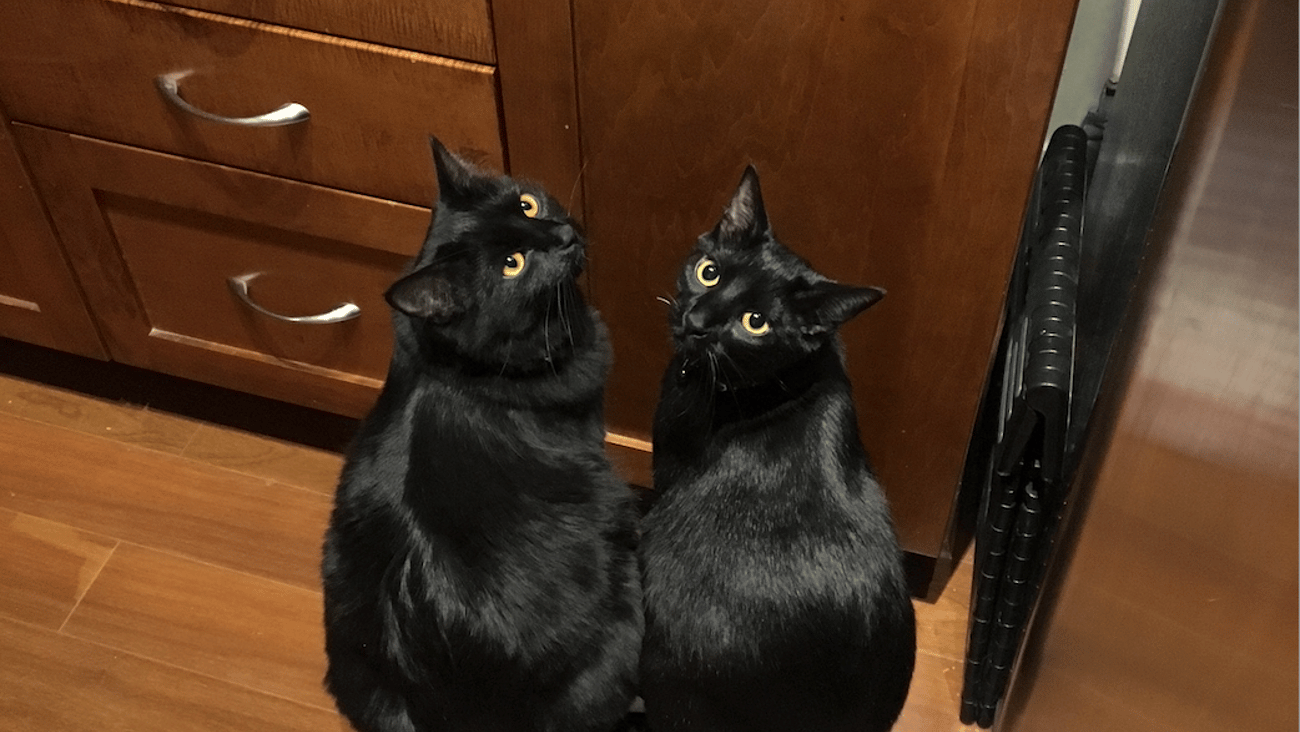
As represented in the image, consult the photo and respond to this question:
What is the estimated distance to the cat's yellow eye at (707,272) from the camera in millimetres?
1021

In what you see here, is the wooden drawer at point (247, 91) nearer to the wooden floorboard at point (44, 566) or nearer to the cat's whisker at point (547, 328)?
the cat's whisker at point (547, 328)

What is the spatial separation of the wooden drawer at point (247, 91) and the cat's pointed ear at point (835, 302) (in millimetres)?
358

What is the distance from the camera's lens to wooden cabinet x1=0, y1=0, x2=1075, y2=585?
92 cm

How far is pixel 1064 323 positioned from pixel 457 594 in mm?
624

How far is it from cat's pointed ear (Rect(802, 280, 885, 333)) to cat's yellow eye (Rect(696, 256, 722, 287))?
101 mm

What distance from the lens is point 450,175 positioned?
101 cm

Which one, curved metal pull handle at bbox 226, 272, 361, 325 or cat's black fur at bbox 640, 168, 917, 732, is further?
curved metal pull handle at bbox 226, 272, 361, 325

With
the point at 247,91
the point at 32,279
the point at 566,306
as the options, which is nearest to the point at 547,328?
the point at 566,306

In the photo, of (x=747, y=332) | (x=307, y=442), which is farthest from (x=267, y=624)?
(x=747, y=332)

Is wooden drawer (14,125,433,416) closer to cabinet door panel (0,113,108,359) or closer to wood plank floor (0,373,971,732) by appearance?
cabinet door panel (0,113,108,359)

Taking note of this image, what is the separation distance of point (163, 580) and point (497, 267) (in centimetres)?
77

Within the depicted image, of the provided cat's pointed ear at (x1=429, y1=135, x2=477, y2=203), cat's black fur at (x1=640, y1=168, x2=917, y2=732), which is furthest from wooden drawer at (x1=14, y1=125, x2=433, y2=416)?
cat's black fur at (x1=640, y1=168, x2=917, y2=732)

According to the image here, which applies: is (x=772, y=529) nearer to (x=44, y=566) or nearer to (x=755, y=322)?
(x=755, y=322)

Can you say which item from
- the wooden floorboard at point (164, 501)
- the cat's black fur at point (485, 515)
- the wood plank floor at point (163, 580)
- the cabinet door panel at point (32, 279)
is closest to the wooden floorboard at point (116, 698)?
the wood plank floor at point (163, 580)
